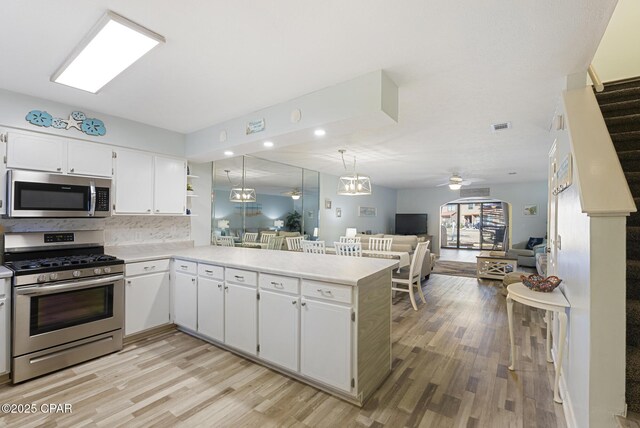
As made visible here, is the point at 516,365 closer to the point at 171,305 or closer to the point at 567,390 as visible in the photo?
the point at 567,390

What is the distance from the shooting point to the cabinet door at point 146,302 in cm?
305

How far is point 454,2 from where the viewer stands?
1.51 meters

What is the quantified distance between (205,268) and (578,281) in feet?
10.0

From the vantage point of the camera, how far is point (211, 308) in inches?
117

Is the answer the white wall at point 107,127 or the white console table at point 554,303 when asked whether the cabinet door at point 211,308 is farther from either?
the white console table at point 554,303

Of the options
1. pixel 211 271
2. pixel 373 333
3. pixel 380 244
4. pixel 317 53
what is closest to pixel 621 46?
pixel 317 53

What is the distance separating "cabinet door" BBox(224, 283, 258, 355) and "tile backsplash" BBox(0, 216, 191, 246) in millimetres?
1660

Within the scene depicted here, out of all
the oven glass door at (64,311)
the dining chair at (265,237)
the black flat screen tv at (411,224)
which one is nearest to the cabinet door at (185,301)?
the oven glass door at (64,311)

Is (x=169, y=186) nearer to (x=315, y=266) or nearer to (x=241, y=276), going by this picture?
(x=241, y=276)

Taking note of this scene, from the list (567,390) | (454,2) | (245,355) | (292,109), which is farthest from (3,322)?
(567,390)

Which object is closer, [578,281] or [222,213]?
[578,281]

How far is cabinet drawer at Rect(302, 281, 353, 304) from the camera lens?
207 cm

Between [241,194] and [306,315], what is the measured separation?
3.30m

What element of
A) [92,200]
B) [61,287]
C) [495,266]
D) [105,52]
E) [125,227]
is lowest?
[495,266]
